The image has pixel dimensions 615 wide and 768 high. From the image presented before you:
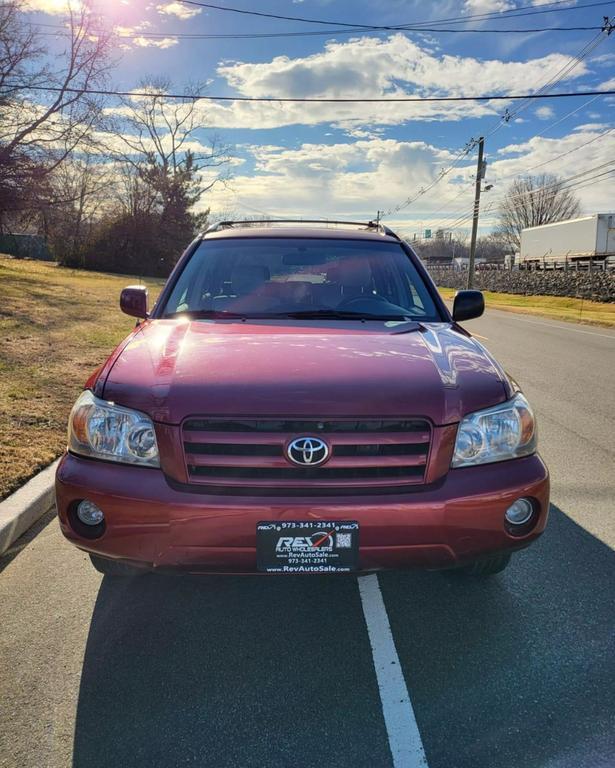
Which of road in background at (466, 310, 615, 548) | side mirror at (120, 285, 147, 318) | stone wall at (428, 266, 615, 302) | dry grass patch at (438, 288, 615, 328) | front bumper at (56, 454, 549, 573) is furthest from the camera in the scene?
stone wall at (428, 266, 615, 302)

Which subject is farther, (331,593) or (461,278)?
(461,278)

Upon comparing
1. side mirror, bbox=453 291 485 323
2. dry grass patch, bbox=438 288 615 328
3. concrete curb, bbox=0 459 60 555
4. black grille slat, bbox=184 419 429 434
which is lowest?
dry grass patch, bbox=438 288 615 328

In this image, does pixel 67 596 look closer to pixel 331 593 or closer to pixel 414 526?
pixel 331 593

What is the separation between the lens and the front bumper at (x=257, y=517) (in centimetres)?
227

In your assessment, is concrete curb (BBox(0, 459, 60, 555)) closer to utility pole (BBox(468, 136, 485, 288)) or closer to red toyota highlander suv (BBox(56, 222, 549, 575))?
red toyota highlander suv (BBox(56, 222, 549, 575))

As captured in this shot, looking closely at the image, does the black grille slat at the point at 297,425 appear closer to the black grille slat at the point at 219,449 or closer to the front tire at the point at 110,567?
the black grille slat at the point at 219,449

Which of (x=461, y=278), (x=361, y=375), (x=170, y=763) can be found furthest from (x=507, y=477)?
(x=461, y=278)

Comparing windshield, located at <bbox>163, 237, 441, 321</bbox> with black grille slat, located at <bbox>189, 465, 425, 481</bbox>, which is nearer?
black grille slat, located at <bbox>189, 465, 425, 481</bbox>

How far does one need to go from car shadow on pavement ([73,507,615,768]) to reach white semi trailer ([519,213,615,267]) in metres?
34.4

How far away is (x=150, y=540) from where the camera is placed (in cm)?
231

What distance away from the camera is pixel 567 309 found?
28281mm

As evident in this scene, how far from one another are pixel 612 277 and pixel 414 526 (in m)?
31.1

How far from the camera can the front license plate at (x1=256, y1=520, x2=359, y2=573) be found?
2273 millimetres

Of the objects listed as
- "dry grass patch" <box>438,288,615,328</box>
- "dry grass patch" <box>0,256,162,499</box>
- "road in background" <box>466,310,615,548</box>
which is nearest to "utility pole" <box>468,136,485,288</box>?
"dry grass patch" <box>438,288,615,328</box>
